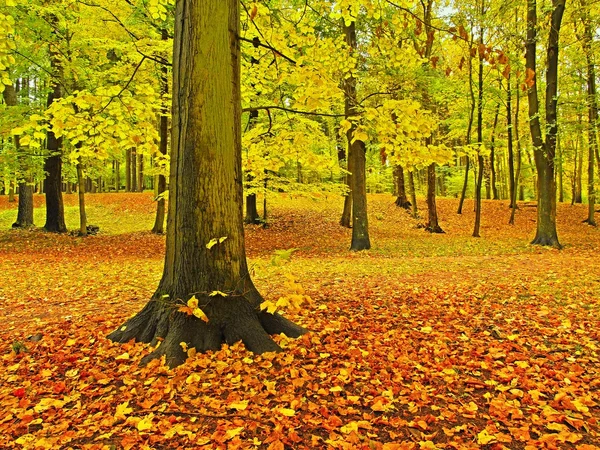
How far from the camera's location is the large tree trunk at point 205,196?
3486mm

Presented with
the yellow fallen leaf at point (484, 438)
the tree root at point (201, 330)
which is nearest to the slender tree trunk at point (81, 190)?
the tree root at point (201, 330)

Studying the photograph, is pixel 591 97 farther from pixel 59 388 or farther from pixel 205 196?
pixel 59 388

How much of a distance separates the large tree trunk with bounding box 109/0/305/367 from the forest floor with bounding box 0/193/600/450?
269 millimetres

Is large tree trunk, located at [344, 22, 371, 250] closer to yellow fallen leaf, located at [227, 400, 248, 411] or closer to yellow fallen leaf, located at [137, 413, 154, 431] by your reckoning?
yellow fallen leaf, located at [227, 400, 248, 411]

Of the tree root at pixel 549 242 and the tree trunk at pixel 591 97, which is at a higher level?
the tree trunk at pixel 591 97

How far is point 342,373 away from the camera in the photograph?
336 centimetres

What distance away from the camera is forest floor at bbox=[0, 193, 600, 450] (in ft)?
8.50

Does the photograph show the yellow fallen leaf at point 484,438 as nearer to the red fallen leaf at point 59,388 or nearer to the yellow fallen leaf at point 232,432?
the yellow fallen leaf at point 232,432

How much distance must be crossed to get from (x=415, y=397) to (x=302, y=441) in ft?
3.54

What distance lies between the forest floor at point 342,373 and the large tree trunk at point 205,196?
0.88ft

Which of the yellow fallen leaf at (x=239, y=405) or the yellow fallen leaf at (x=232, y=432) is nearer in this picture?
the yellow fallen leaf at (x=232, y=432)

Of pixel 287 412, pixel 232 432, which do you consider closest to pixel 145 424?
pixel 232 432

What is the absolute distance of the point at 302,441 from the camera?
2510 mm

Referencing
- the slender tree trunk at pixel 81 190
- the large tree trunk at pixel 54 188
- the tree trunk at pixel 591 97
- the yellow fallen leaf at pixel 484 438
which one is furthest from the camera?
the large tree trunk at pixel 54 188
